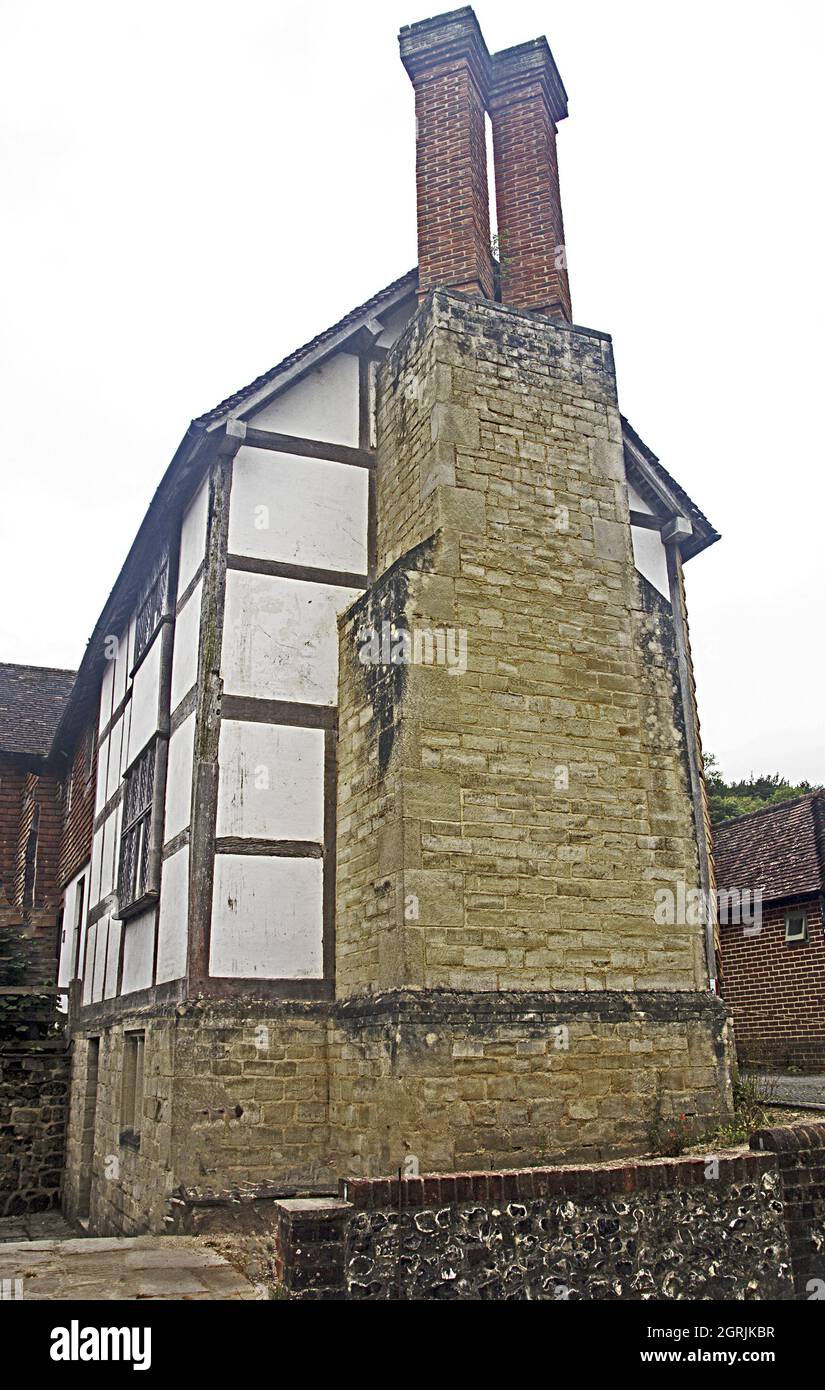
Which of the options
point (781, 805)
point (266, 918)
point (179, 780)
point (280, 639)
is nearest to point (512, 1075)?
point (266, 918)

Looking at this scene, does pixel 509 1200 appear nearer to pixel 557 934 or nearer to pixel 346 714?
pixel 557 934

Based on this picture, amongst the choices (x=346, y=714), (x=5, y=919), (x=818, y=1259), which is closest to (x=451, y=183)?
(x=346, y=714)

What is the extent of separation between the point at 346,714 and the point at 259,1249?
4.28m

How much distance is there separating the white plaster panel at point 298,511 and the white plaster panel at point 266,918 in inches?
113

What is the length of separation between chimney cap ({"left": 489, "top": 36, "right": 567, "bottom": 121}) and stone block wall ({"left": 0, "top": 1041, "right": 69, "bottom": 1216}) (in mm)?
12928

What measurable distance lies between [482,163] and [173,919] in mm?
8187

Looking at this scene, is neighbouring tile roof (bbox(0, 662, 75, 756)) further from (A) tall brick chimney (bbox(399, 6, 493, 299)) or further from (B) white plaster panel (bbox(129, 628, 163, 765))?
(A) tall brick chimney (bbox(399, 6, 493, 299))

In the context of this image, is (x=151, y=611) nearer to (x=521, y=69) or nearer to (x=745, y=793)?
(x=521, y=69)

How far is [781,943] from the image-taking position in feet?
56.3

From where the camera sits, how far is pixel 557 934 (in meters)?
8.57

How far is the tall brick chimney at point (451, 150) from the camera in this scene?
10500mm

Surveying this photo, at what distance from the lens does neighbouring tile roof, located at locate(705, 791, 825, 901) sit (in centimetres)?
1708

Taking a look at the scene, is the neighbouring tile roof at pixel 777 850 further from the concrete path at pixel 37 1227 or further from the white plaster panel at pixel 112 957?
the concrete path at pixel 37 1227

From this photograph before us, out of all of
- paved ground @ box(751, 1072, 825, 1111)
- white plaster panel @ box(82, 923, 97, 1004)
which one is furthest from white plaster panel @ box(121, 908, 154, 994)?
paved ground @ box(751, 1072, 825, 1111)
